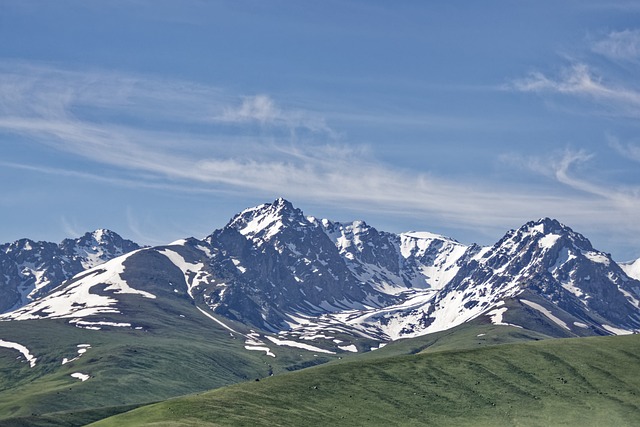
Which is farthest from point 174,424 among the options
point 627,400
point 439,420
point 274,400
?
point 627,400

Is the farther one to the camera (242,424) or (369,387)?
(369,387)

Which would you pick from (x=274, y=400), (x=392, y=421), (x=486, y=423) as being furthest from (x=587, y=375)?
(x=274, y=400)

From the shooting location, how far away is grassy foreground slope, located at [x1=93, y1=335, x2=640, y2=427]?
141m

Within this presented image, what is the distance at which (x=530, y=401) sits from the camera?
17550cm

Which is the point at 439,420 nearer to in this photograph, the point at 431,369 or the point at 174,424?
the point at 431,369

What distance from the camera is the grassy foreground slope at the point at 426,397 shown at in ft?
463

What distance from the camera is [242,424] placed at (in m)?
130

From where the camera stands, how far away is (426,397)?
567 feet

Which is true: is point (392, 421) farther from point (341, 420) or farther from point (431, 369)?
point (431, 369)

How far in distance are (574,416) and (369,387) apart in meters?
38.2

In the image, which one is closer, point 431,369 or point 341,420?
point 341,420

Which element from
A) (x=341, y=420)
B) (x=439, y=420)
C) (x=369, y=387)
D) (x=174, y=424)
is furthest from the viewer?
(x=369, y=387)

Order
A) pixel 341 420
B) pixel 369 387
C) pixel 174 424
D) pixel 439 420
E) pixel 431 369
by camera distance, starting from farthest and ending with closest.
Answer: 1. pixel 431 369
2. pixel 369 387
3. pixel 439 420
4. pixel 341 420
5. pixel 174 424

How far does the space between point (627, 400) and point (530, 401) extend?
19300 millimetres
